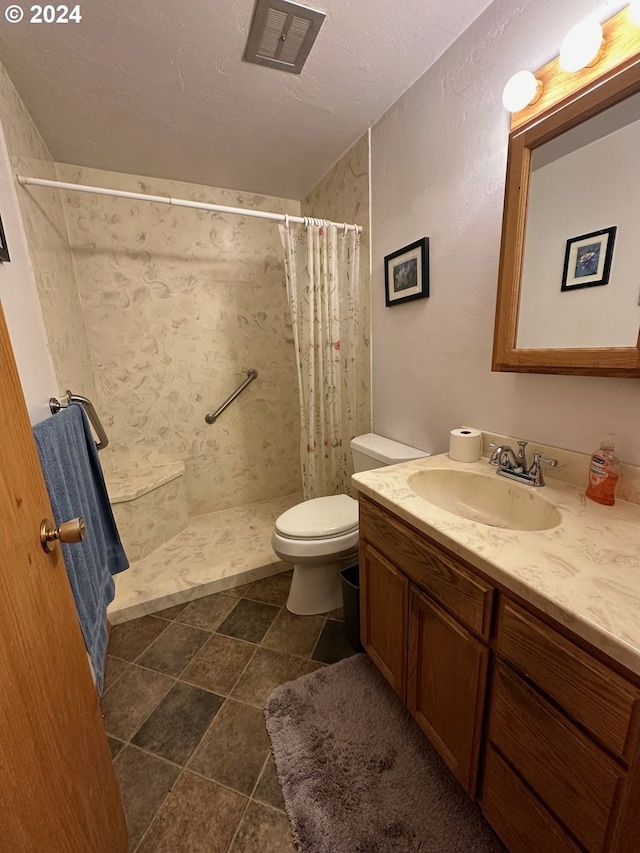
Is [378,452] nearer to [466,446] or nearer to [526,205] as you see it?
[466,446]

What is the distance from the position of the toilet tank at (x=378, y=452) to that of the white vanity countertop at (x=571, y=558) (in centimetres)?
55

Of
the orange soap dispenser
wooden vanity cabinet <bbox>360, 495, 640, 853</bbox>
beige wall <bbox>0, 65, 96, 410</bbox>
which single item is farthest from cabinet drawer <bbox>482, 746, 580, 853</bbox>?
beige wall <bbox>0, 65, 96, 410</bbox>

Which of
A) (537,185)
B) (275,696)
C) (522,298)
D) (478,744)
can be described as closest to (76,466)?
(275,696)

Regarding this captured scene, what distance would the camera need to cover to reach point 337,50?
1203mm

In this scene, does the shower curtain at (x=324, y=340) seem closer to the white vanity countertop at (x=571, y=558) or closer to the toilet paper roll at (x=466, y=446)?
the toilet paper roll at (x=466, y=446)

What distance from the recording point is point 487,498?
3.63ft

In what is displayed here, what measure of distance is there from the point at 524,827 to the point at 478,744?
0.45ft

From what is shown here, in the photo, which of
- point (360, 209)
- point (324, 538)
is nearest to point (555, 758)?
point (324, 538)

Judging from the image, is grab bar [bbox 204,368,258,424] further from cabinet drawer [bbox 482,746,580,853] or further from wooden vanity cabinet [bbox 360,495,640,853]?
cabinet drawer [bbox 482,746,580,853]

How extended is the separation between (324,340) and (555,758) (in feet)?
5.60

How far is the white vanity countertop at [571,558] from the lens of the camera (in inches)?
21.0

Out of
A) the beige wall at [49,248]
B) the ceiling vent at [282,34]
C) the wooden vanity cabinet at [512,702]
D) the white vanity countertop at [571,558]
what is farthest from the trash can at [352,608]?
the ceiling vent at [282,34]

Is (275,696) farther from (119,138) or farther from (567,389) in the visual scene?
(119,138)

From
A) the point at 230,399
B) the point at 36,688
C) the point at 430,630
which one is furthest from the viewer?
the point at 230,399
